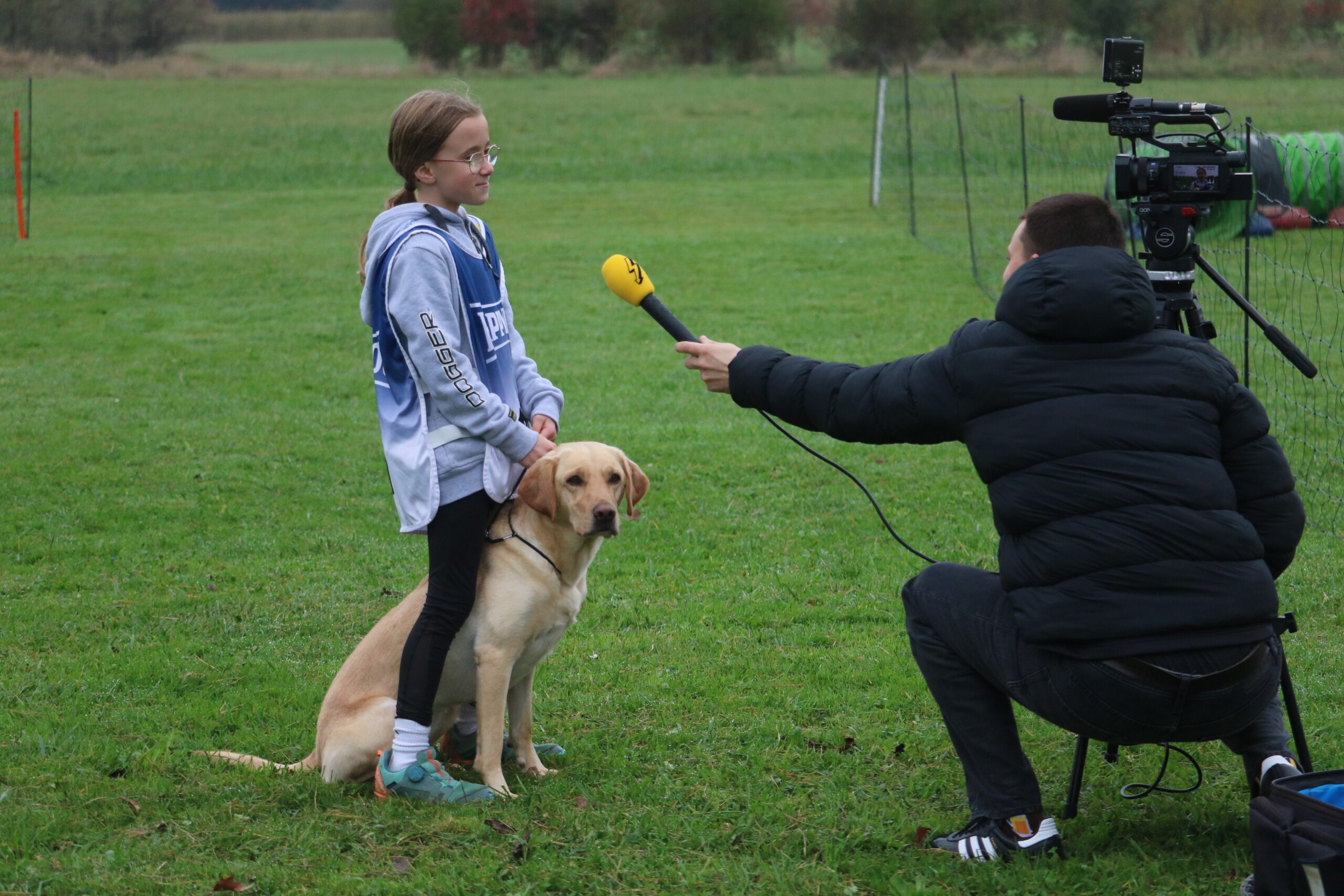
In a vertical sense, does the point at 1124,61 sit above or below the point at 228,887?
above

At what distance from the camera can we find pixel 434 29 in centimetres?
5578

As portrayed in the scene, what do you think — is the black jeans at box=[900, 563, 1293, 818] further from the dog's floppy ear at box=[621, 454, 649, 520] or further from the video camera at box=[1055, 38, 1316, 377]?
the video camera at box=[1055, 38, 1316, 377]

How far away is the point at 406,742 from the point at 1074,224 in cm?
243

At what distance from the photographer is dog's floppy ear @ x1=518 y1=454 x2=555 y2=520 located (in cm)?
386

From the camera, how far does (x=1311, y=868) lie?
111 inches

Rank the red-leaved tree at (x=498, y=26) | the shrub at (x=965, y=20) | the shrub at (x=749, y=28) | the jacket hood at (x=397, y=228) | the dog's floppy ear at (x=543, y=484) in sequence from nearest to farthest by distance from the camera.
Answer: the jacket hood at (x=397, y=228), the dog's floppy ear at (x=543, y=484), the shrub at (x=965, y=20), the shrub at (x=749, y=28), the red-leaved tree at (x=498, y=26)

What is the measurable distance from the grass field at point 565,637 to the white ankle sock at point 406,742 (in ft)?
0.49

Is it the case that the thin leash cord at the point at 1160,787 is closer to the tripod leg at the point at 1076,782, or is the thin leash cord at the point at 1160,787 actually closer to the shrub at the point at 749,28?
the tripod leg at the point at 1076,782

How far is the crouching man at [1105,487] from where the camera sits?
3027mm

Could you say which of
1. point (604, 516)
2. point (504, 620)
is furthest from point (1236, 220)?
point (504, 620)

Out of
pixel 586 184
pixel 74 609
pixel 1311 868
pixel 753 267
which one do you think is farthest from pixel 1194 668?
pixel 586 184

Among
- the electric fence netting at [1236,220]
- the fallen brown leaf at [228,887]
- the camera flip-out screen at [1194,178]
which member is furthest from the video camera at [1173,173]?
the fallen brown leaf at [228,887]

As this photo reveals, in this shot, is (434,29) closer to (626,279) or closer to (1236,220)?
(1236,220)

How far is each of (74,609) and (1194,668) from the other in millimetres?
4854
